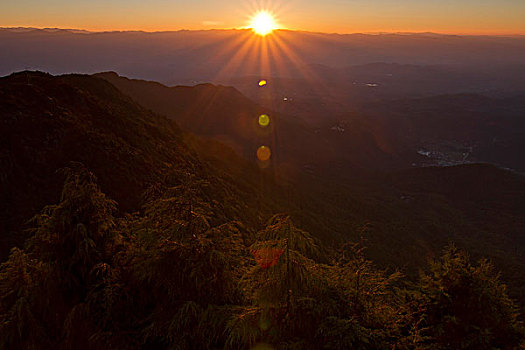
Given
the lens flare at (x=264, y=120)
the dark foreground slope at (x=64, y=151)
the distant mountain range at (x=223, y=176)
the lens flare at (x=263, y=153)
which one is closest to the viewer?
the dark foreground slope at (x=64, y=151)

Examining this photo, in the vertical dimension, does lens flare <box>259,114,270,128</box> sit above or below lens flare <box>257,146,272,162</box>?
above

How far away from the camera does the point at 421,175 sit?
109 metres

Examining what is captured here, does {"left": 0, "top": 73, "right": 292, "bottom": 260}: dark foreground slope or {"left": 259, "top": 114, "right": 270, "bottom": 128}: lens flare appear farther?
{"left": 259, "top": 114, "right": 270, "bottom": 128}: lens flare

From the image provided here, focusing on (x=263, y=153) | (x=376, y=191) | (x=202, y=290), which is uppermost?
(x=202, y=290)

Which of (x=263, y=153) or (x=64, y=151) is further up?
(x=64, y=151)

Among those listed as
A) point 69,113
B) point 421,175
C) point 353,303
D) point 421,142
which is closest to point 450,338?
point 353,303

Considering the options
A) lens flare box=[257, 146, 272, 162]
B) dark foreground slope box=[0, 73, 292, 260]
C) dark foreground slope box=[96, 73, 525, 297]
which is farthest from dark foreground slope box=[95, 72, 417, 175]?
dark foreground slope box=[0, 73, 292, 260]

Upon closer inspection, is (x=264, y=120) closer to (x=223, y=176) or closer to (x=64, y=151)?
(x=223, y=176)

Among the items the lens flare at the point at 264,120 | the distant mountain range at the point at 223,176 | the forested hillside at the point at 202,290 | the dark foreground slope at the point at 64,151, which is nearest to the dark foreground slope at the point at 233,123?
the distant mountain range at the point at 223,176

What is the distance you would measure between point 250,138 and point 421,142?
133 metres

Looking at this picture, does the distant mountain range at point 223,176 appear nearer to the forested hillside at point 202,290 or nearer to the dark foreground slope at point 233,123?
the dark foreground slope at point 233,123

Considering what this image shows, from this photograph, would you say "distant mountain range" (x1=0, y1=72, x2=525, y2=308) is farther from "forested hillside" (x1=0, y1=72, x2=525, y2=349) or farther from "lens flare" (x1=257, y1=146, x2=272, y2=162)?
"lens flare" (x1=257, y1=146, x2=272, y2=162)

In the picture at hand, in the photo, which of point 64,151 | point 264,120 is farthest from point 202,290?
point 264,120

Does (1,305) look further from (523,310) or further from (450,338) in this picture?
(523,310)
